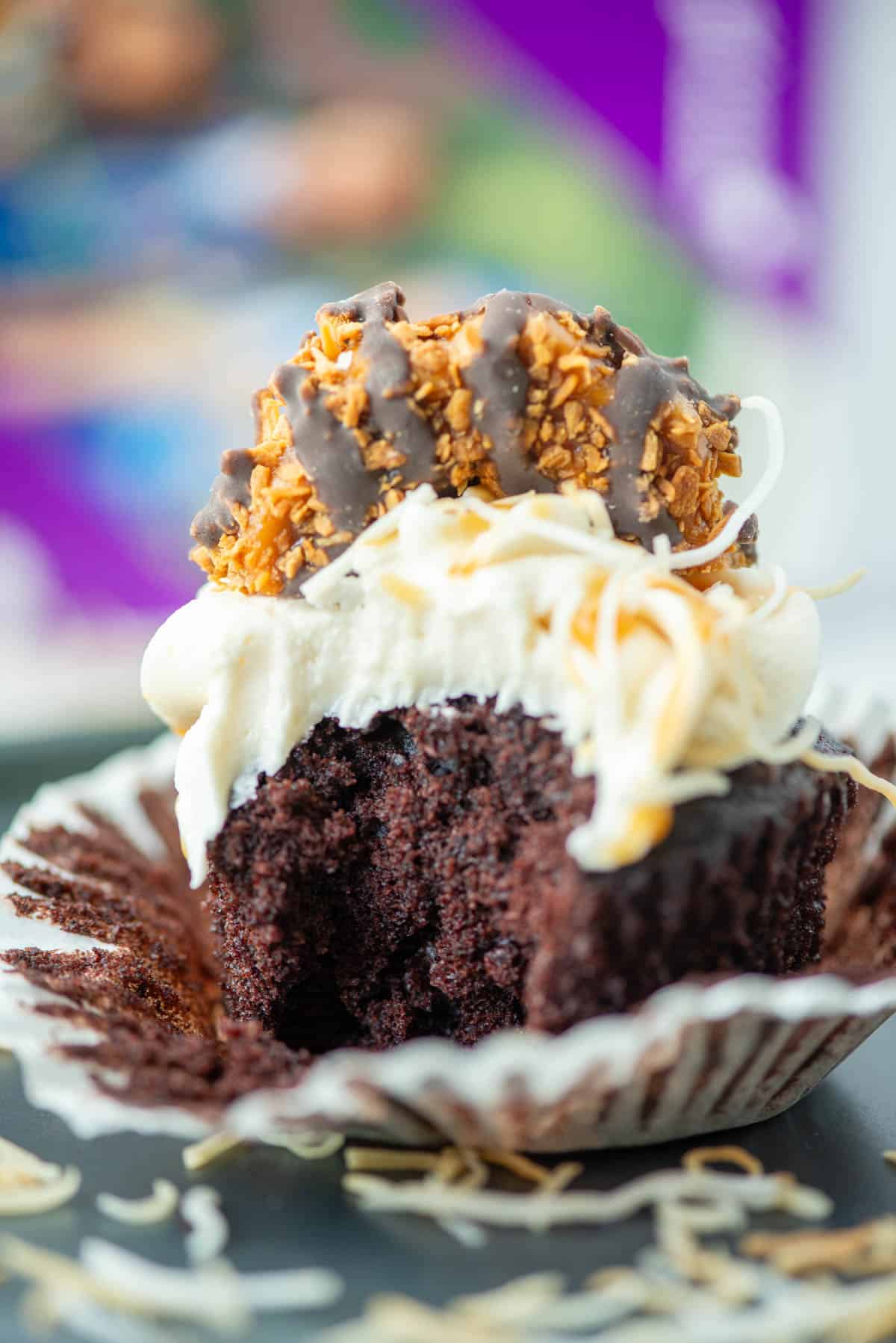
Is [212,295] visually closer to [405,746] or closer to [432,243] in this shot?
[432,243]

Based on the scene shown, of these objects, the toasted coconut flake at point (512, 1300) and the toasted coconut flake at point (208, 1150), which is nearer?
the toasted coconut flake at point (512, 1300)

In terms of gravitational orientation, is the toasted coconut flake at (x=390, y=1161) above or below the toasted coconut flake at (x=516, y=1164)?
above

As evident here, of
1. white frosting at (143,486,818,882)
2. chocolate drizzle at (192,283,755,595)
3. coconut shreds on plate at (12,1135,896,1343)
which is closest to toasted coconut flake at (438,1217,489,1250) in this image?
coconut shreds on plate at (12,1135,896,1343)

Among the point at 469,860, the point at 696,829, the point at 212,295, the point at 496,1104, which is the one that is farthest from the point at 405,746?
the point at 212,295

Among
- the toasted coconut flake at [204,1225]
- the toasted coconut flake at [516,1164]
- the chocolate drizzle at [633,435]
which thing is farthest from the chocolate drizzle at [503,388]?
the toasted coconut flake at [204,1225]

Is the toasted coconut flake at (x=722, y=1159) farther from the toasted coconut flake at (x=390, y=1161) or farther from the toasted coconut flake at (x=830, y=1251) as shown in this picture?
the toasted coconut flake at (x=390, y=1161)

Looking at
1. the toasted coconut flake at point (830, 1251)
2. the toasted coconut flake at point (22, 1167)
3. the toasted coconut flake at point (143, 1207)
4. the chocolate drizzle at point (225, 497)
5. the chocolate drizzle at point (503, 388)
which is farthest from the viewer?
the chocolate drizzle at point (225, 497)

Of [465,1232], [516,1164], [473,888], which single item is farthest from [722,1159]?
[473,888]
